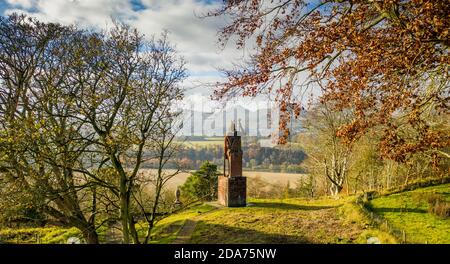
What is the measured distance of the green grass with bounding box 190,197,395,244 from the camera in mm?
14383

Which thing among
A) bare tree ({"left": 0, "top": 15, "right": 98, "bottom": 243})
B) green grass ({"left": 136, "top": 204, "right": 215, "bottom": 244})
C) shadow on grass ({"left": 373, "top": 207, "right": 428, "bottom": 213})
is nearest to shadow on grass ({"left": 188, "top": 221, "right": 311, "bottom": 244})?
green grass ({"left": 136, "top": 204, "right": 215, "bottom": 244})

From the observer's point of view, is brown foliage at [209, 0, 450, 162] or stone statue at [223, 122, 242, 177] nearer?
brown foliage at [209, 0, 450, 162]

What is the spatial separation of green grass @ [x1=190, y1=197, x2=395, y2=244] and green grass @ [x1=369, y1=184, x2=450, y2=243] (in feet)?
5.70

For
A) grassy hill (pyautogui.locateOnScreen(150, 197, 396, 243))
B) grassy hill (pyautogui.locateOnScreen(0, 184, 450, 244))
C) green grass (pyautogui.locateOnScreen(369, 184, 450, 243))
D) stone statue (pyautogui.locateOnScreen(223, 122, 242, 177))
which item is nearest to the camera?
green grass (pyautogui.locateOnScreen(369, 184, 450, 243))

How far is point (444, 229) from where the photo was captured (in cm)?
1431

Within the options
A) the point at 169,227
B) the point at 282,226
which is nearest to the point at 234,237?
the point at 282,226

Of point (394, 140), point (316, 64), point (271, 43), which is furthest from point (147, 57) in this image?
point (394, 140)

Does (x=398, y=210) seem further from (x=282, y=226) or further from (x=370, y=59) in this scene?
(x=370, y=59)

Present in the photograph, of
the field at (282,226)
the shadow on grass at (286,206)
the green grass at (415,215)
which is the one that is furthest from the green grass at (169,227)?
the green grass at (415,215)

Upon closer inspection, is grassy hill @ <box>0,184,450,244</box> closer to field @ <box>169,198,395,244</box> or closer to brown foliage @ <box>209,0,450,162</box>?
field @ <box>169,198,395,244</box>

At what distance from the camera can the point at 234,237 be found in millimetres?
15172

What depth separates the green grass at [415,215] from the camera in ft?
44.3

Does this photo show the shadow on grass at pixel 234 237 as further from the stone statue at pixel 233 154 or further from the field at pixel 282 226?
the stone statue at pixel 233 154
